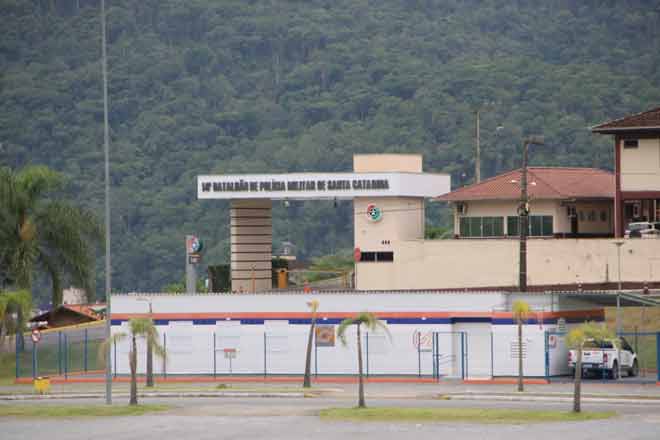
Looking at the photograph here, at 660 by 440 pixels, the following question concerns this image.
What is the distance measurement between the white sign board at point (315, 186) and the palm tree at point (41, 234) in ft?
25.6

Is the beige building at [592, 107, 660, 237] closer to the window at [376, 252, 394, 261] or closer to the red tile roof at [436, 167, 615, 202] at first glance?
the red tile roof at [436, 167, 615, 202]

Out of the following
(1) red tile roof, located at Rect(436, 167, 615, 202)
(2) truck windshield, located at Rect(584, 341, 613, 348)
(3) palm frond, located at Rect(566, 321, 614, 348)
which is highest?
(1) red tile roof, located at Rect(436, 167, 615, 202)

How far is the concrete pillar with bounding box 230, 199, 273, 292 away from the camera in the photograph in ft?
273

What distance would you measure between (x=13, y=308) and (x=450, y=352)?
2258cm

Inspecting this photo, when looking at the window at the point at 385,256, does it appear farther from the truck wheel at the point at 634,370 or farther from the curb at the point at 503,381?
the truck wheel at the point at 634,370

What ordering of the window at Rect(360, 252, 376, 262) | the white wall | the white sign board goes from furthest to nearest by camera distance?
1. the window at Rect(360, 252, 376, 262)
2. the white sign board
3. the white wall

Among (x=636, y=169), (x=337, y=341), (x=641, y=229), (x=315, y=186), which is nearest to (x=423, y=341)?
(x=337, y=341)

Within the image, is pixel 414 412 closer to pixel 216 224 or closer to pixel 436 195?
pixel 436 195

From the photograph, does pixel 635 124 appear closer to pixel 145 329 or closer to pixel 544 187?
pixel 544 187

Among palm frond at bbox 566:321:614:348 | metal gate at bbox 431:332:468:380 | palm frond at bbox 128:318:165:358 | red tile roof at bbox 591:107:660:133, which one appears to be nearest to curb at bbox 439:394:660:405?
palm frond at bbox 566:321:614:348

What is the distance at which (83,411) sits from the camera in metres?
47.4

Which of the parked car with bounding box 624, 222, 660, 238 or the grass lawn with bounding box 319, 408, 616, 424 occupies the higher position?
the parked car with bounding box 624, 222, 660, 238

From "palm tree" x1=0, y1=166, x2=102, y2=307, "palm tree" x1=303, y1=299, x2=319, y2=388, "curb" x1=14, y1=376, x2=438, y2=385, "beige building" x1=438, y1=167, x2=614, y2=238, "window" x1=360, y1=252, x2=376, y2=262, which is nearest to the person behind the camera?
"palm tree" x1=303, y1=299, x2=319, y2=388

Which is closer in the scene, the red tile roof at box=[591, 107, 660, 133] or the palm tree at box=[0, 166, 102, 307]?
the palm tree at box=[0, 166, 102, 307]
